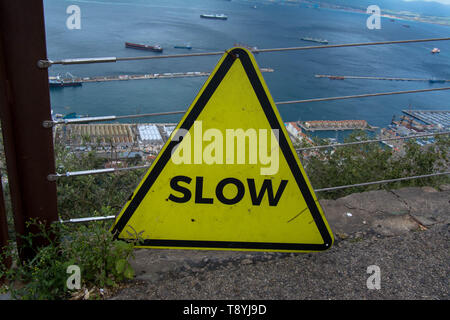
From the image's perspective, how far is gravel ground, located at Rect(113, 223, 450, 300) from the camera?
5.73 feet

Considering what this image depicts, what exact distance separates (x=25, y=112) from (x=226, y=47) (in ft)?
51.1

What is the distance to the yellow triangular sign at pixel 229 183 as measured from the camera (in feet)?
5.90

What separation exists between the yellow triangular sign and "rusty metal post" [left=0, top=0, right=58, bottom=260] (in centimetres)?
41

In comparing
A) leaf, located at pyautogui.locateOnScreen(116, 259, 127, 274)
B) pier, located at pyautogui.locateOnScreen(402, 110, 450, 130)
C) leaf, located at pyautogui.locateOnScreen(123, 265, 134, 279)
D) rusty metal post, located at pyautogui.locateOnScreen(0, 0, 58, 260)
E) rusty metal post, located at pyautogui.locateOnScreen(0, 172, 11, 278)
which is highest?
rusty metal post, located at pyautogui.locateOnScreen(0, 0, 58, 260)

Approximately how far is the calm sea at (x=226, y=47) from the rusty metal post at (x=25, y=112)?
175 inches

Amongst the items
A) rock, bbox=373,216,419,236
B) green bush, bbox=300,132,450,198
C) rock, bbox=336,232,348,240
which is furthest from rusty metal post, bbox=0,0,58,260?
green bush, bbox=300,132,450,198

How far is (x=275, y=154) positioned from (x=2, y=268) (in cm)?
145

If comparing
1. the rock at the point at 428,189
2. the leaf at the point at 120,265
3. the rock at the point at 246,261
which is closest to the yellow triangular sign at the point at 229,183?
the rock at the point at 246,261

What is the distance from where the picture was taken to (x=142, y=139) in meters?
4.34

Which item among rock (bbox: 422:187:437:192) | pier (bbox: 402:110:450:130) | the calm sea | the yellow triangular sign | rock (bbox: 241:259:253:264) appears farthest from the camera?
the calm sea

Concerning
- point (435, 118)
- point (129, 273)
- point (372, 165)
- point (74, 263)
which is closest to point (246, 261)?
point (129, 273)

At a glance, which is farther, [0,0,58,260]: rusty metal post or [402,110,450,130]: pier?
[402,110,450,130]: pier

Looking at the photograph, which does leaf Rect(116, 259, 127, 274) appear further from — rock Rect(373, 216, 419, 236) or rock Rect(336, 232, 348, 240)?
rock Rect(373, 216, 419, 236)
